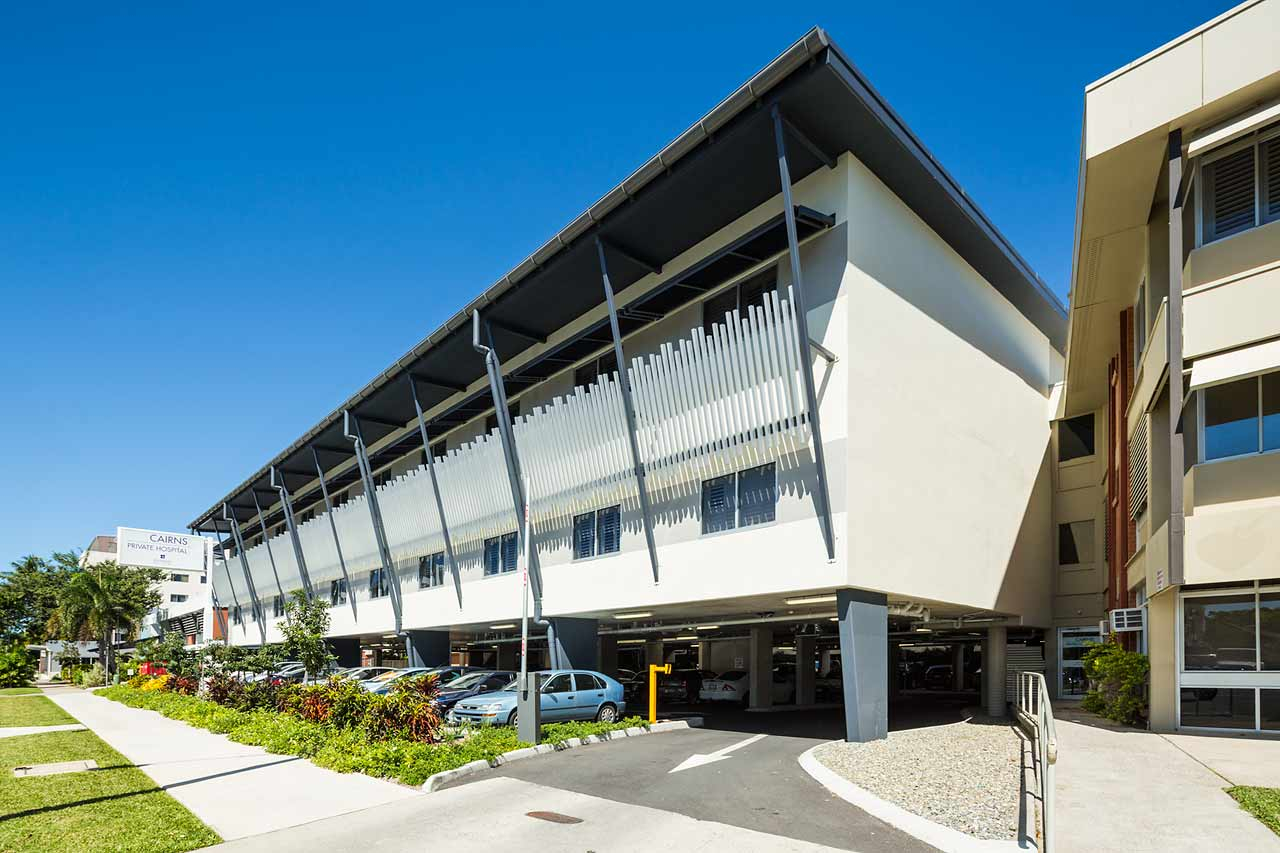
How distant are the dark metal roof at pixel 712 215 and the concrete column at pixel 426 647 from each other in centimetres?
918

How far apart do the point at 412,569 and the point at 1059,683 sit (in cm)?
2374

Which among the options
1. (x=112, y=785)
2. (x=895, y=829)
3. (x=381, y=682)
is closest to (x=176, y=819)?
(x=112, y=785)

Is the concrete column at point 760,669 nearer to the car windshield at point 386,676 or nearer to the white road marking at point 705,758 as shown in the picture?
the white road marking at point 705,758

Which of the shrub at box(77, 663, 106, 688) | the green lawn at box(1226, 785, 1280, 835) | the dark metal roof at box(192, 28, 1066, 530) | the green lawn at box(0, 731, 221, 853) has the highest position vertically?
the dark metal roof at box(192, 28, 1066, 530)

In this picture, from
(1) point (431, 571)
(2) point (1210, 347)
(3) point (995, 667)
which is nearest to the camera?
(2) point (1210, 347)

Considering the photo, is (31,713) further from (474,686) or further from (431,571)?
(474,686)

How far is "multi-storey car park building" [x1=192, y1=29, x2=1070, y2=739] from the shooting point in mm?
18734

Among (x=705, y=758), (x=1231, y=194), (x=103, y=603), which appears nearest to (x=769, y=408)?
(x=705, y=758)

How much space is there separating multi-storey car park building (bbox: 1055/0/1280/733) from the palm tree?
61.2 metres

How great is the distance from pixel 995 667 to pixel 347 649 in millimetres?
32642

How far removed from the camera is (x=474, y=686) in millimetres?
22922

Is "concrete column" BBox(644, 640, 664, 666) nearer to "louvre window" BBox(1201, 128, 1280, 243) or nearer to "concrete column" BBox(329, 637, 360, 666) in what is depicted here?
"concrete column" BBox(329, 637, 360, 666)

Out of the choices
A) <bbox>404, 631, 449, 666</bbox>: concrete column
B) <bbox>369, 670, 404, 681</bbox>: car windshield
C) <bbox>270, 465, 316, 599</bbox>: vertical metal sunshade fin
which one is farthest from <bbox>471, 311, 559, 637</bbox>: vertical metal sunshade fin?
<bbox>270, 465, 316, 599</bbox>: vertical metal sunshade fin

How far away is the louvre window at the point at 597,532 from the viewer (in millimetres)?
24203
